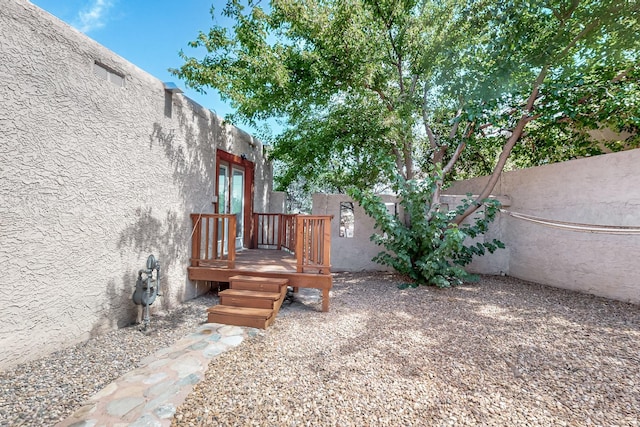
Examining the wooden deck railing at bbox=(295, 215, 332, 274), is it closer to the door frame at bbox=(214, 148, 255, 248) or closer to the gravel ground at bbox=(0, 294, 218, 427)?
the gravel ground at bbox=(0, 294, 218, 427)

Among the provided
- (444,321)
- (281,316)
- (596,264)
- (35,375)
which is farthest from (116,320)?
(596,264)

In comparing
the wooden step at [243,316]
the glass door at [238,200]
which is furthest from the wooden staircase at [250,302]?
the glass door at [238,200]

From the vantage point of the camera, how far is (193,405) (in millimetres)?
2279

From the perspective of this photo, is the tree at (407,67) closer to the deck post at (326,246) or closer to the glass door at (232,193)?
the glass door at (232,193)

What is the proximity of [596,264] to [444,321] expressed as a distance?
363 cm

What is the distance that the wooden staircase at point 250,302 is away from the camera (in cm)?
390

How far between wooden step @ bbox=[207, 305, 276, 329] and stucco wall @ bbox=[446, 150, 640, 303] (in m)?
6.02

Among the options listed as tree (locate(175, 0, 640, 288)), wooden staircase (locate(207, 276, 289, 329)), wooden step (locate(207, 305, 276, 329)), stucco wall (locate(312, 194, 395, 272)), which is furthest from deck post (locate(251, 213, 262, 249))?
wooden step (locate(207, 305, 276, 329))

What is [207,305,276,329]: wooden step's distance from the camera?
3875 millimetres

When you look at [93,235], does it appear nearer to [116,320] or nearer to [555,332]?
[116,320]

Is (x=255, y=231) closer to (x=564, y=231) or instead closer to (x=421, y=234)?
(x=421, y=234)

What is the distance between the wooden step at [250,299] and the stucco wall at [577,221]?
19.2 ft

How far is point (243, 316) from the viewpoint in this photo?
3893 millimetres

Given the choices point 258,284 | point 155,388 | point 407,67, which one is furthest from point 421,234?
point 155,388
